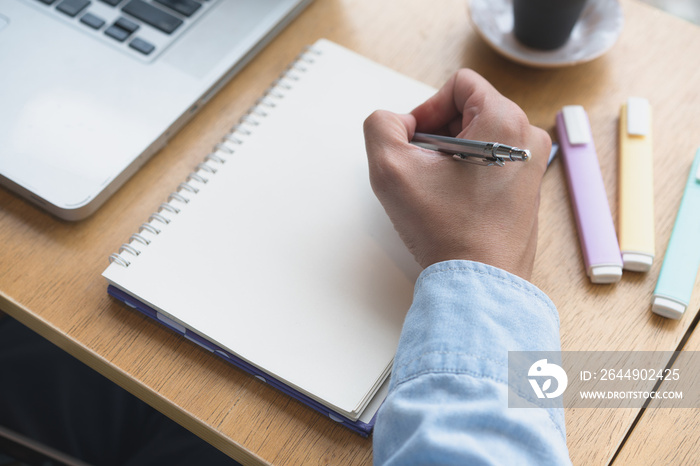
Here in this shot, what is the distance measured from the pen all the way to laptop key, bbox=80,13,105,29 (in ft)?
1.27

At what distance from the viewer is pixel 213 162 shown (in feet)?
1.95

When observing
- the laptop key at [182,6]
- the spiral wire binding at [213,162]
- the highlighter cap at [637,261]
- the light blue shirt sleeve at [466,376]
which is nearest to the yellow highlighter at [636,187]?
the highlighter cap at [637,261]

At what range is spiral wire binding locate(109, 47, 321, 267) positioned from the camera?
539 mm

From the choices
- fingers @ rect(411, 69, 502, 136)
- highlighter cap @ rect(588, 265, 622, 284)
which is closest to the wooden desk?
highlighter cap @ rect(588, 265, 622, 284)

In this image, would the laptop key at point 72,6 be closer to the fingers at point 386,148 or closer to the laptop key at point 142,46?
the laptop key at point 142,46

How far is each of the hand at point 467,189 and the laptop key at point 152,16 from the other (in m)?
0.28

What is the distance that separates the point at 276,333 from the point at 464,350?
152 mm

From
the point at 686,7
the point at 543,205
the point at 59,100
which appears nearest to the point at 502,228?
the point at 543,205

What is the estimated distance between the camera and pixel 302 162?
59cm

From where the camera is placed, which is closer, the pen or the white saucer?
the pen

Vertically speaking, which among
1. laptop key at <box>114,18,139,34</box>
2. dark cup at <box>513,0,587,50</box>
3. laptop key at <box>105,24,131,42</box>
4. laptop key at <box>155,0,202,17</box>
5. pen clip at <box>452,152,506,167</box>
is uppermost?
dark cup at <box>513,0,587,50</box>

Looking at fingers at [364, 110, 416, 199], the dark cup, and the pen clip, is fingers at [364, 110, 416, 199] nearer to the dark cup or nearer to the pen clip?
the pen clip

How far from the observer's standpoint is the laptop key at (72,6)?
0.67 meters

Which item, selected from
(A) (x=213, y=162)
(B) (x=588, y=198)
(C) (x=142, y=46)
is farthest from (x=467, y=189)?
(C) (x=142, y=46)
